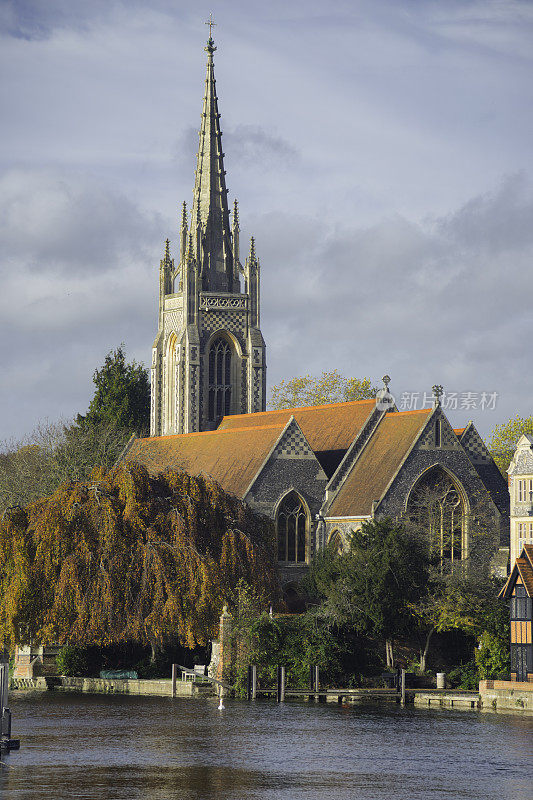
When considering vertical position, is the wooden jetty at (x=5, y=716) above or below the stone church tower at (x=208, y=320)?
below

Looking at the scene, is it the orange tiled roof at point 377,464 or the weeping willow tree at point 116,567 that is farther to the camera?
the orange tiled roof at point 377,464

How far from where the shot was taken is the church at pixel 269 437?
59.1 m

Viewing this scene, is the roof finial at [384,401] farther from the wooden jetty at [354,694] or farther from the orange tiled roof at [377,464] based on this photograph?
the wooden jetty at [354,694]

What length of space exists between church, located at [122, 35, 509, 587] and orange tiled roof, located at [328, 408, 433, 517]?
7cm

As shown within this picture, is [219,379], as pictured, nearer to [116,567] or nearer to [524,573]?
[116,567]

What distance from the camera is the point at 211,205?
263 ft

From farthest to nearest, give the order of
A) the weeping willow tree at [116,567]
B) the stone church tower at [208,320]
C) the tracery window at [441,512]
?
the stone church tower at [208,320]
the tracery window at [441,512]
the weeping willow tree at [116,567]

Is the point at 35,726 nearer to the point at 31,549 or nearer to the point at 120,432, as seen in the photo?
the point at 31,549

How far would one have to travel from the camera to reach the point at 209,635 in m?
50.4

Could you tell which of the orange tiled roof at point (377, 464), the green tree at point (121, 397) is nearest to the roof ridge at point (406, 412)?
the orange tiled roof at point (377, 464)

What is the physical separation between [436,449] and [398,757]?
86.5 feet

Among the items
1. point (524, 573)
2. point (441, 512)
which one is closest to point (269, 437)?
point (441, 512)

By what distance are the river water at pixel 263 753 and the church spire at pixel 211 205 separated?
37080 mm

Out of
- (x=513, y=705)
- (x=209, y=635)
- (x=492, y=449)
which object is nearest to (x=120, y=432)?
(x=492, y=449)
